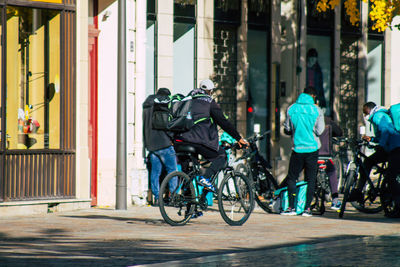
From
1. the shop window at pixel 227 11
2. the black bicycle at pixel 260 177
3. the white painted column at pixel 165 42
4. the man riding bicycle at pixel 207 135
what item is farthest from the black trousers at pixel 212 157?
the shop window at pixel 227 11

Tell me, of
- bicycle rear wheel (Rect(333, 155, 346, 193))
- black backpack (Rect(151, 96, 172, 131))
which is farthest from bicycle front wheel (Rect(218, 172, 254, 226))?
bicycle rear wheel (Rect(333, 155, 346, 193))

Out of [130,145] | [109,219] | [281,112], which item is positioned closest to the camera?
[109,219]

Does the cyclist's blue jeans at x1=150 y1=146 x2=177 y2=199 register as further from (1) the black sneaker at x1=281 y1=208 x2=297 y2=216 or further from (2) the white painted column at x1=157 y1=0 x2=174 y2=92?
(1) the black sneaker at x1=281 y1=208 x2=297 y2=216

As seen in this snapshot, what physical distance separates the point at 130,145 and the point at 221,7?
3632 mm

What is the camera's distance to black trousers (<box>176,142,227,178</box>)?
11023mm

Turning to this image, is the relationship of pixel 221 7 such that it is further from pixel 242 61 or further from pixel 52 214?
pixel 52 214

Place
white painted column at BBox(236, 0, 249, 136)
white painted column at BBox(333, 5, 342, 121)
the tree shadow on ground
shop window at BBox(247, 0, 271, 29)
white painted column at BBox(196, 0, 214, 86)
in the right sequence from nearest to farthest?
the tree shadow on ground, white painted column at BBox(196, 0, 214, 86), white painted column at BBox(236, 0, 249, 136), shop window at BBox(247, 0, 271, 29), white painted column at BBox(333, 5, 342, 121)

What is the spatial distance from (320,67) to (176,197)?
10089 mm

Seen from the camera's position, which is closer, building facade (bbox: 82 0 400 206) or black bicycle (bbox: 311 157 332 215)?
black bicycle (bbox: 311 157 332 215)

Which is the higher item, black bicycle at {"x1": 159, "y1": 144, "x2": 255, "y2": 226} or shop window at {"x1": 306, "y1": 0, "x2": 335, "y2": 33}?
shop window at {"x1": 306, "y1": 0, "x2": 335, "y2": 33}

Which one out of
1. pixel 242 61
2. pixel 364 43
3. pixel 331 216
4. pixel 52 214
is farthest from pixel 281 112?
pixel 52 214

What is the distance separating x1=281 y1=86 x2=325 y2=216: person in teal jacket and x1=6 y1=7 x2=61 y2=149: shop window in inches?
134

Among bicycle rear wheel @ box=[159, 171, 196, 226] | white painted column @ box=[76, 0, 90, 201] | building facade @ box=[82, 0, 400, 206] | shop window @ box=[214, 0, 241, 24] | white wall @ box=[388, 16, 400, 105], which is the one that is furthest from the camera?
white wall @ box=[388, 16, 400, 105]

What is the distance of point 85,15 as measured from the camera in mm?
13883
